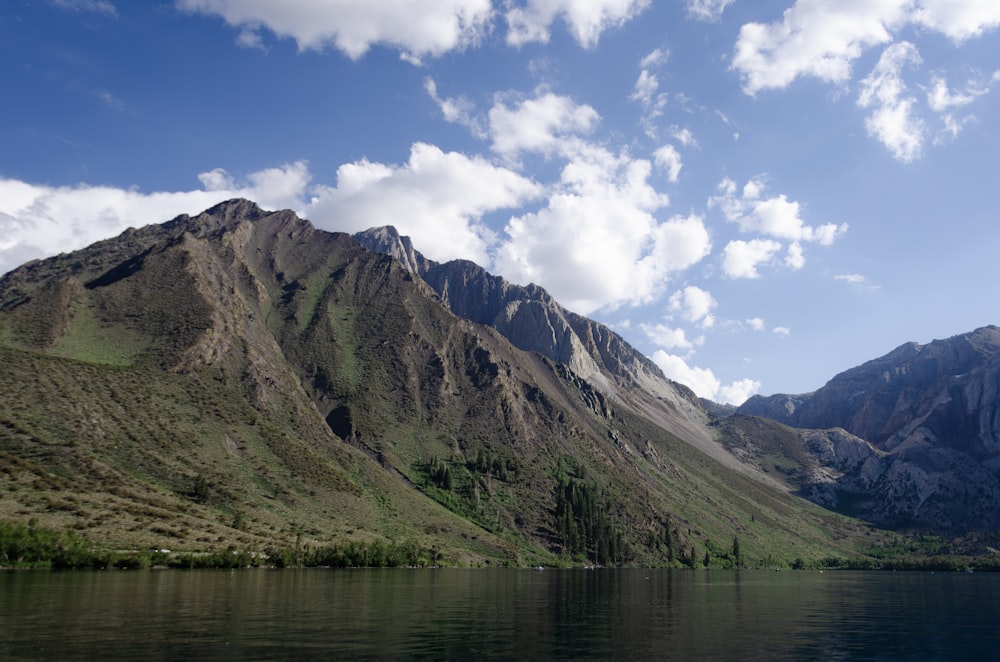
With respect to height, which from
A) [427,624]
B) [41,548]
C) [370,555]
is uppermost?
[41,548]

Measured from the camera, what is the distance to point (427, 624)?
2347 inches

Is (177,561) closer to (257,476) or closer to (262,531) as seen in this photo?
(262,531)

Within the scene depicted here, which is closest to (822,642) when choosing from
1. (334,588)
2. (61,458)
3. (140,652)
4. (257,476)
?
(140,652)

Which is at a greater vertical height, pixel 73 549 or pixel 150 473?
pixel 150 473

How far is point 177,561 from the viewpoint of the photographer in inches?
4865

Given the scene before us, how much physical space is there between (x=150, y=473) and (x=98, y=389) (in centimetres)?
3767

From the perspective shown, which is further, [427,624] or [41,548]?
[41,548]

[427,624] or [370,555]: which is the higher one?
[427,624]

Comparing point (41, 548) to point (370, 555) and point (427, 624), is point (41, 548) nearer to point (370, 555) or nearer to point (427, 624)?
point (370, 555)

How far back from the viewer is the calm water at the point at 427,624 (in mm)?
44688

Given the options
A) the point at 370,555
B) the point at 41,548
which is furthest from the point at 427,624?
the point at 370,555

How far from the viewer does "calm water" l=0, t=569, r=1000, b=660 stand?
44.7 meters

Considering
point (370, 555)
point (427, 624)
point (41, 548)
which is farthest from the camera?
point (370, 555)

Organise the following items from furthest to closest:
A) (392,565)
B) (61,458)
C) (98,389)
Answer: (98,389) → (392,565) → (61,458)
